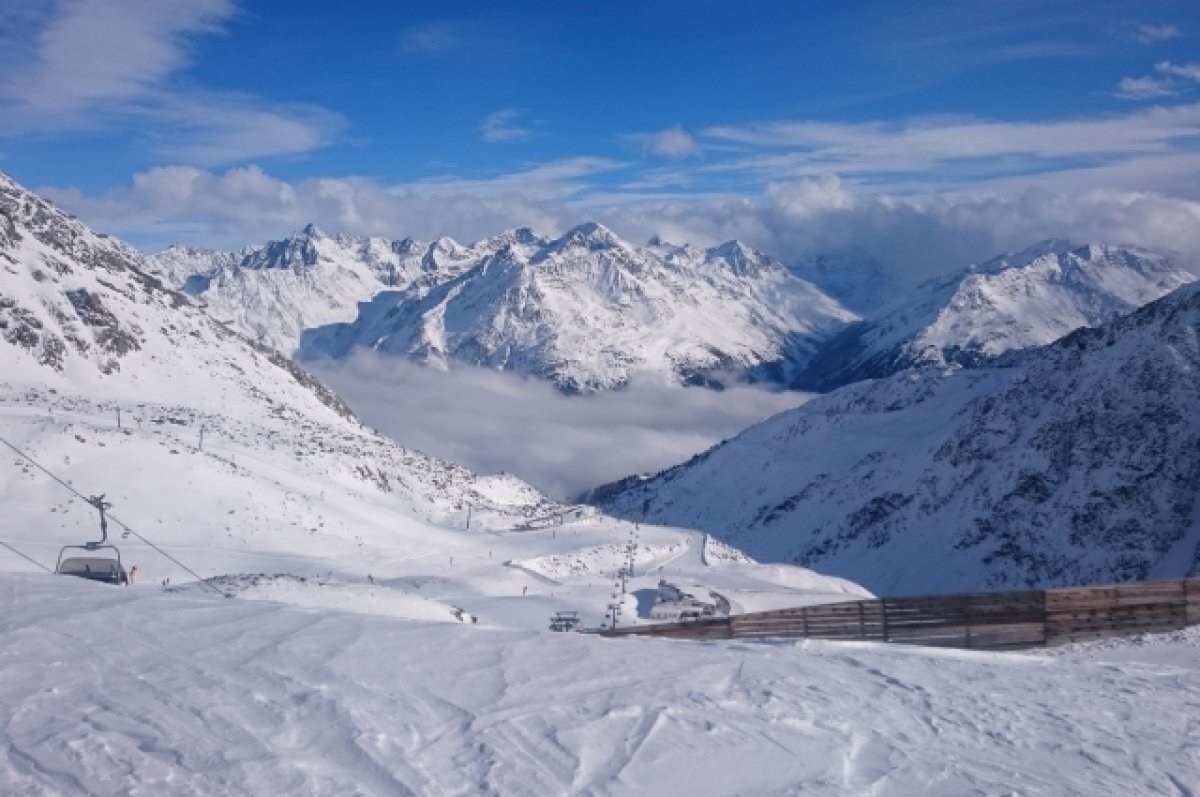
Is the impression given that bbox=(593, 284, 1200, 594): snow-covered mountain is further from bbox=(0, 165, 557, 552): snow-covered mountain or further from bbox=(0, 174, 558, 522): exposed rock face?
bbox=(0, 174, 558, 522): exposed rock face

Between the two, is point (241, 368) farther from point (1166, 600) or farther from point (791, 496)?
point (1166, 600)

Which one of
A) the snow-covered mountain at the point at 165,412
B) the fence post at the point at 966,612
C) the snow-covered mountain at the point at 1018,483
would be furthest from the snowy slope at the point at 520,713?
the snow-covered mountain at the point at 1018,483

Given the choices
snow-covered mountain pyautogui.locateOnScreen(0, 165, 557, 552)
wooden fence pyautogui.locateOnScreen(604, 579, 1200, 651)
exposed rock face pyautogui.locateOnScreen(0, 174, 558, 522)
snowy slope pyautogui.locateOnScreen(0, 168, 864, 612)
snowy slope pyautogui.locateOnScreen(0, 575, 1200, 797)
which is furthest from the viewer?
exposed rock face pyautogui.locateOnScreen(0, 174, 558, 522)

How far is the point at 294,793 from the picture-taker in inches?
330

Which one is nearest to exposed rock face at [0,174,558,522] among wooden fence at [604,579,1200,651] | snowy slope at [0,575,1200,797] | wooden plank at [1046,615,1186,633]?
snowy slope at [0,575,1200,797]

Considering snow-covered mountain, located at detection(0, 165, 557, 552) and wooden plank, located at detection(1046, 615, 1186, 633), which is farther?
snow-covered mountain, located at detection(0, 165, 557, 552)

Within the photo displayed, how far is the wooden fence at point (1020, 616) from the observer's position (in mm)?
17031

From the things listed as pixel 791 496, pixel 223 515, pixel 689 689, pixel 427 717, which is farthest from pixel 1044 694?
pixel 791 496

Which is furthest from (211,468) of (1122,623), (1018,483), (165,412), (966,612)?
(1018,483)

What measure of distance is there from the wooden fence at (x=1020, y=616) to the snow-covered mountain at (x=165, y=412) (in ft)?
150

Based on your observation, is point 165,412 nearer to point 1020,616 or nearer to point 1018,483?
point 1020,616

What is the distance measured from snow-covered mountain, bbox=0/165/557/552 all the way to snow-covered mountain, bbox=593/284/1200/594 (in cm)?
3656

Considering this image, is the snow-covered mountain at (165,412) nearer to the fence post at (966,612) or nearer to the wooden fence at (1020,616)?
the wooden fence at (1020,616)

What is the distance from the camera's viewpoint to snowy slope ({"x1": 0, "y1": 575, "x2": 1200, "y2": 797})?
8961 millimetres
